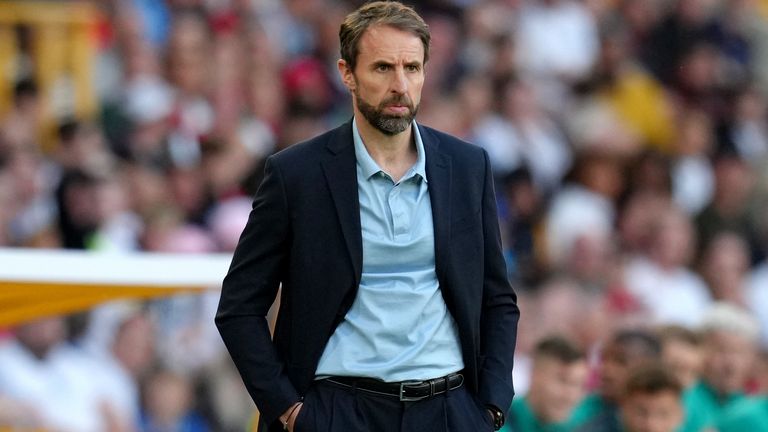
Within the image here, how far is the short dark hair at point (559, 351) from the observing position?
6047mm

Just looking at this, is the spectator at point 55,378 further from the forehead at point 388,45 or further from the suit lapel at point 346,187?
the forehead at point 388,45

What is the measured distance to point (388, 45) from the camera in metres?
3.87

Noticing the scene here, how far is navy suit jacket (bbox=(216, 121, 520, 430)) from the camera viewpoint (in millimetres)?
3859

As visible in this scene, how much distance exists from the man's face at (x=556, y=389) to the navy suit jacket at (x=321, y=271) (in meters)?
2.06

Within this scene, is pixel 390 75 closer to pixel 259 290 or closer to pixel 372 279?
pixel 372 279

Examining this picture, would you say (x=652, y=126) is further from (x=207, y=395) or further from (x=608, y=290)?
(x=207, y=395)

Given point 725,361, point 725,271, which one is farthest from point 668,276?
point 725,361

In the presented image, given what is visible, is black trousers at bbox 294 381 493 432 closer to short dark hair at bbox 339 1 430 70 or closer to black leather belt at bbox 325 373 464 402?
black leather belt at bbox 325 373 464 402

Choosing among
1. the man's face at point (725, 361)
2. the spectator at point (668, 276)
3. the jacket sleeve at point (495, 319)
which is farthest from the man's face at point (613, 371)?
the spectator at point (668, 276)

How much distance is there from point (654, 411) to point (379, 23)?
7.50 feet

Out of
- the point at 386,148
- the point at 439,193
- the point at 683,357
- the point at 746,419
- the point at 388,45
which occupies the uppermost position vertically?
the point at 388,45

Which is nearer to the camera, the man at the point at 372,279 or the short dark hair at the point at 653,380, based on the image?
the man at the point at 372,279

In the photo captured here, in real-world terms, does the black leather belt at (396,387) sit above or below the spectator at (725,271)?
above

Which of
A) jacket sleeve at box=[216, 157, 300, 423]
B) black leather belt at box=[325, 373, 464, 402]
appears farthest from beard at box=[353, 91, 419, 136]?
black leather belt at box=[325, 373, 464, 402]
